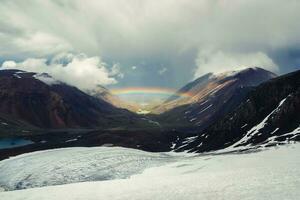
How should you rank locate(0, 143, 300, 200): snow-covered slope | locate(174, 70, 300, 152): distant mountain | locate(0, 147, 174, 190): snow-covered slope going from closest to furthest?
locate(0, 143, 300, 200): snow-covered slope < locate(0, 147, 174, 190): snow-covered slope < locate(174, 70, 300, 152): distant mountain

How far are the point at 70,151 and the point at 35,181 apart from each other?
918 cm

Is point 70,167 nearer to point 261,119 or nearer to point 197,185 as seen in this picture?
point 197,185

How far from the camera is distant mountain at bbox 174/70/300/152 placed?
109938 millimetres

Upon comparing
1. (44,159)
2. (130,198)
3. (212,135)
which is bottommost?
(130,198)

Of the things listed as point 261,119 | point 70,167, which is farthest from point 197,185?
point 261,119

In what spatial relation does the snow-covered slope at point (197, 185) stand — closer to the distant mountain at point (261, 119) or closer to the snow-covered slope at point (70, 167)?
the snow-covered slope at point (70, 167)

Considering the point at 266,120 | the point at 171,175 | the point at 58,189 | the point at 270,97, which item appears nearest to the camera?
the point at 58,189

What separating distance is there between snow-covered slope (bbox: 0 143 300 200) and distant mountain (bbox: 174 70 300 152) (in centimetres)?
6297

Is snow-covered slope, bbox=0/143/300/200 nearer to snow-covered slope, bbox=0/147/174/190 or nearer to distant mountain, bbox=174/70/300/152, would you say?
snow-covered slope, bbox=0/147/174/190

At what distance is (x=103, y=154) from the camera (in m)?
44.1

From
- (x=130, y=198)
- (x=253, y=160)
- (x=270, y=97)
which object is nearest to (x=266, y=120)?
(x=270, y=97)

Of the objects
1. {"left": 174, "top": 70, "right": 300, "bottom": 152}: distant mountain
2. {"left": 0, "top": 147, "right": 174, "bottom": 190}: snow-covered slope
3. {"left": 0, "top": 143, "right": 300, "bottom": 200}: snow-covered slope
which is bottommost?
{"left": 0, "top": 143, "right": 300, "bottom": 200}: snow-covered slope

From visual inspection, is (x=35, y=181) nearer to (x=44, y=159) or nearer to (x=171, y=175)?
(x=44, y=159)

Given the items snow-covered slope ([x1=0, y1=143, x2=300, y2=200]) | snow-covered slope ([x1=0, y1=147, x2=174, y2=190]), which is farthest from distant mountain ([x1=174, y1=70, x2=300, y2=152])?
snow-covered slope ([x1=0, y1=147, x2=174, y2=190])
